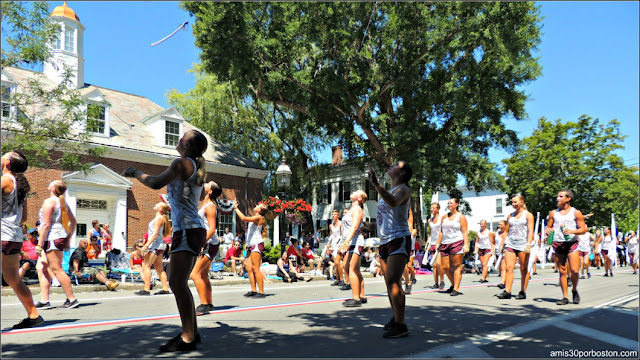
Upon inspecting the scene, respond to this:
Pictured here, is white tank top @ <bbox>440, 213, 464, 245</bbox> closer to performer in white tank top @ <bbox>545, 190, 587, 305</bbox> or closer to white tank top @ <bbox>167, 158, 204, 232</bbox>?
performer in white tank top @ <bbox>545, 190, 587, 305</bbox>

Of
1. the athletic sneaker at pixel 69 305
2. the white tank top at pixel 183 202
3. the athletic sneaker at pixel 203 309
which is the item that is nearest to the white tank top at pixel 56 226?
the athletic sneaker at pixel 69 305

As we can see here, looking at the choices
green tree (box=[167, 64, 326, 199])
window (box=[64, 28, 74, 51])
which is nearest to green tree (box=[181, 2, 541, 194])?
green tree (box=[167, 64, 326, 199])

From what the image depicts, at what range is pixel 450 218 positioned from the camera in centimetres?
998

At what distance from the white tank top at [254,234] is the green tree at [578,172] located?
33892mm

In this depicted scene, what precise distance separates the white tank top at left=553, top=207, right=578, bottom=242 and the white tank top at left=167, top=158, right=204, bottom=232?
6.63m

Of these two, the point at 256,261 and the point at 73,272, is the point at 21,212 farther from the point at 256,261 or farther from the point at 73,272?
the point at 73,272

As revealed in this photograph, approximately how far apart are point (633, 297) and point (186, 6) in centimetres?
1930

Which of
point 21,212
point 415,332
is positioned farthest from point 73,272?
point 415,332

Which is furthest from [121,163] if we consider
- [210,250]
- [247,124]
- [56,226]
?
[210,250]

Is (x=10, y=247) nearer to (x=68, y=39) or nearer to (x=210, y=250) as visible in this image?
(x=210, y=250)

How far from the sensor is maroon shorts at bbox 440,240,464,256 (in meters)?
9.69

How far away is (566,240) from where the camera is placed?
868 cm

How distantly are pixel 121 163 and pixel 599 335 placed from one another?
66.6ft

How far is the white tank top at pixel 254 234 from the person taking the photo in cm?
873
